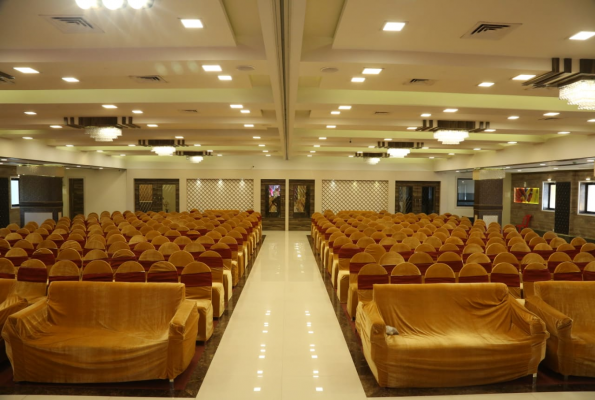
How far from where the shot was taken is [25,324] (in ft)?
15.4

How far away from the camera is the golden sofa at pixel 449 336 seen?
455 centimetres

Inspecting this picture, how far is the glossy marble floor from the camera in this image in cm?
447

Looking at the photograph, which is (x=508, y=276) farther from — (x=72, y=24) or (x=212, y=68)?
(x=72, y=24)

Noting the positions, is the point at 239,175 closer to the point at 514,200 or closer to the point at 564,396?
the point at 514,200

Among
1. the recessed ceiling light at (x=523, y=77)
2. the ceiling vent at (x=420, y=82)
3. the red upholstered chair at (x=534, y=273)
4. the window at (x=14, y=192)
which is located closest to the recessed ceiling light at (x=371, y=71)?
the ceiling vent at (x=420, y=82)

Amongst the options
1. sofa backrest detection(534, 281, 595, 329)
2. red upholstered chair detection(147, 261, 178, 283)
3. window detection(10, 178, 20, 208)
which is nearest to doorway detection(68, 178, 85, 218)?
window detection(10, 178, 20, 208)

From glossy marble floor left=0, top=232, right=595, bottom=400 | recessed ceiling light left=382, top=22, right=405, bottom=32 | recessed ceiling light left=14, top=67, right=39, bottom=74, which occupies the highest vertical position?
recessed ceiling light left=382, top=22, right=405, bottom=32

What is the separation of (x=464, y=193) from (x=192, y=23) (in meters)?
22.9

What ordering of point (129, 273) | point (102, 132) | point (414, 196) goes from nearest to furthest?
point (129, 273) < point (102, 132) < point (414, 196)

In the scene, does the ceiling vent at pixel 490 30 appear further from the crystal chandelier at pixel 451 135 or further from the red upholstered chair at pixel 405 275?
the crystal chandelier at pixel 451 135

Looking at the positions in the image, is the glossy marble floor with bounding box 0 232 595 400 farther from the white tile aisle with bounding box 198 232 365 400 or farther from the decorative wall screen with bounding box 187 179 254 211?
the decorative wall screen with bounding box 187 179 254 211

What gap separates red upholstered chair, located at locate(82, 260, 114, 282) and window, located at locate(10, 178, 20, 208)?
1619 centimetres

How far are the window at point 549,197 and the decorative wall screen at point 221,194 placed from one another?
556 inches

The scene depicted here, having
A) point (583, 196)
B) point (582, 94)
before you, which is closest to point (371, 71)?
point (582, 94)
